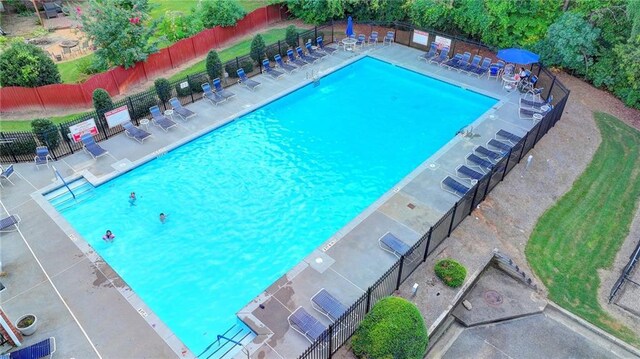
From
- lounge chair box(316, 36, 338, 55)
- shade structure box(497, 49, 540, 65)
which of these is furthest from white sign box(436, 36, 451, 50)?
lounge chair box(316, 36, 338, 55)

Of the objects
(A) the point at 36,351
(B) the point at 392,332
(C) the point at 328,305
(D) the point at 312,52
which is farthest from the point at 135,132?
(B) the point at 392,332

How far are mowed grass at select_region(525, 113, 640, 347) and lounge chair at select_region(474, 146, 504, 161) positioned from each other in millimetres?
3147

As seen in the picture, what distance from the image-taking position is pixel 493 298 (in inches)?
527

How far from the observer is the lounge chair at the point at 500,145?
19.2 metres

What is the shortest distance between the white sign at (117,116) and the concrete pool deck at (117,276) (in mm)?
767

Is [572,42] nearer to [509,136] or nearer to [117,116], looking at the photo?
[509,136]

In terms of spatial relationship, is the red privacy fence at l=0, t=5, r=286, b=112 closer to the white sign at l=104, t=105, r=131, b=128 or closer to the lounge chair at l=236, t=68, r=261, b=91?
the white sign at l=104, t=105, r=131, b=128

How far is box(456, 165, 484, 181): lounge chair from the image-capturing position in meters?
17.5

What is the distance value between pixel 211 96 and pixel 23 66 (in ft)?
30.9

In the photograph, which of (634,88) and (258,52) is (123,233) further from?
(634,88)

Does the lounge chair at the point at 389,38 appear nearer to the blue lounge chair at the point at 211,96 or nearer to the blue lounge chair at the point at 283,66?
the blue lounge chair at the point at 283,66

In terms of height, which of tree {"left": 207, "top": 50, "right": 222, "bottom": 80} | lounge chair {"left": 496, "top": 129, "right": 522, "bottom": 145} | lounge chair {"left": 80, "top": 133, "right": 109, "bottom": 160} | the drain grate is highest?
tree {"left": 207, "top": 50, "right": 222, "bottom": 80}

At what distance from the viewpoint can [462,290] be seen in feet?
42.8

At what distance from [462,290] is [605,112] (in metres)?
16.4
